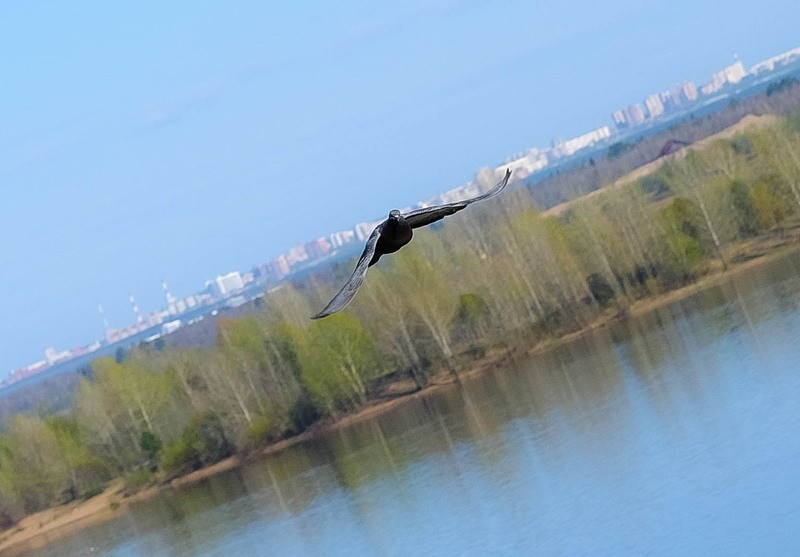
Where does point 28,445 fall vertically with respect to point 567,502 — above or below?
above

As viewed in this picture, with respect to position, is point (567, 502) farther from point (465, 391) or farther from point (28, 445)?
point (28, 445)

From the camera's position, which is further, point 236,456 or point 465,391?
point 236,456

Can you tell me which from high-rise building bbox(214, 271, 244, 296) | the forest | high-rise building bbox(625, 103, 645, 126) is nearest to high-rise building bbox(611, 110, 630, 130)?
high-rise building bbox(625, 103, 645, 126)

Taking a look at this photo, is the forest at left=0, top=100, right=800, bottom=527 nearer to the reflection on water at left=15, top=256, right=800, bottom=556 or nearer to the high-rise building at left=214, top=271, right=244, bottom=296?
the reflection on water at left=15, top=256, right=800, bottom=556

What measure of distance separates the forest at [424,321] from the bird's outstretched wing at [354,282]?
34.2 m

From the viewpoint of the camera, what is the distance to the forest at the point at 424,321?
41.3 metres

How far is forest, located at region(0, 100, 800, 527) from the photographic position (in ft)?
136

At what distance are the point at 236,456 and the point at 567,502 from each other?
21.6 m

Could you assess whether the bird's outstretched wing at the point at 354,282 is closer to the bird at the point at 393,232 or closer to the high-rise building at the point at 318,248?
the bird at the point at 393,232

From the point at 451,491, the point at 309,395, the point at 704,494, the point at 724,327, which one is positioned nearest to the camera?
the point at 704,494

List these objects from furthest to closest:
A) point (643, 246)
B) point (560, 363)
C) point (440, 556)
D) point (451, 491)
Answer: point (643, 246)
point (560, 363)
point (451, 491)
point (440, 556)

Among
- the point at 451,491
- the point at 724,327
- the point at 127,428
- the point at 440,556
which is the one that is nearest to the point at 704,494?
the point at 440,556

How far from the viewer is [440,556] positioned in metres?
23.5

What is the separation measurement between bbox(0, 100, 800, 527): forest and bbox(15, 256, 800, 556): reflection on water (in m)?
2.24
